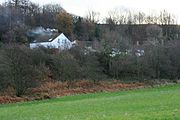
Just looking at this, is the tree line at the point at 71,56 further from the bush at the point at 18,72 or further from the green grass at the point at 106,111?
the green grass at the point at 106,111

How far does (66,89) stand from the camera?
59.8m

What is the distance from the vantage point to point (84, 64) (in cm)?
7206

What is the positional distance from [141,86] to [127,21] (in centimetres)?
8294

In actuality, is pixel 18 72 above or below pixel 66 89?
above

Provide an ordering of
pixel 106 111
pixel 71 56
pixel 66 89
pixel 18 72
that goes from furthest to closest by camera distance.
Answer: pixel 71 56
pixel 66 89
pixel 18 72
pixel 106 111

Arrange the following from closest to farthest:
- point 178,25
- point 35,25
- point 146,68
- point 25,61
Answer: point 25,61 → point 146,68 → point 35,25 → point 178,25

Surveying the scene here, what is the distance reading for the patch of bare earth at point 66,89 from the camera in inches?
1938

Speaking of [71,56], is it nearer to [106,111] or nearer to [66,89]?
[66,89]

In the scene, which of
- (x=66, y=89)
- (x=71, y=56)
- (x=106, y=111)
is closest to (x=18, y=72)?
(x=66, y=89)

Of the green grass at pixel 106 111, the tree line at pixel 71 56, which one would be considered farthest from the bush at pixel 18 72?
the green grass at pixel 106 111

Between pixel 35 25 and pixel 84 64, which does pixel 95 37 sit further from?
pixel 84 64

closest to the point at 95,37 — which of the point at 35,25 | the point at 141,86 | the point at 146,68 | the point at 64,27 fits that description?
the point at 64,27

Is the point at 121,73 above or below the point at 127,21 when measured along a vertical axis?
below

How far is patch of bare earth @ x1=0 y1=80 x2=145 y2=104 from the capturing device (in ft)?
162
